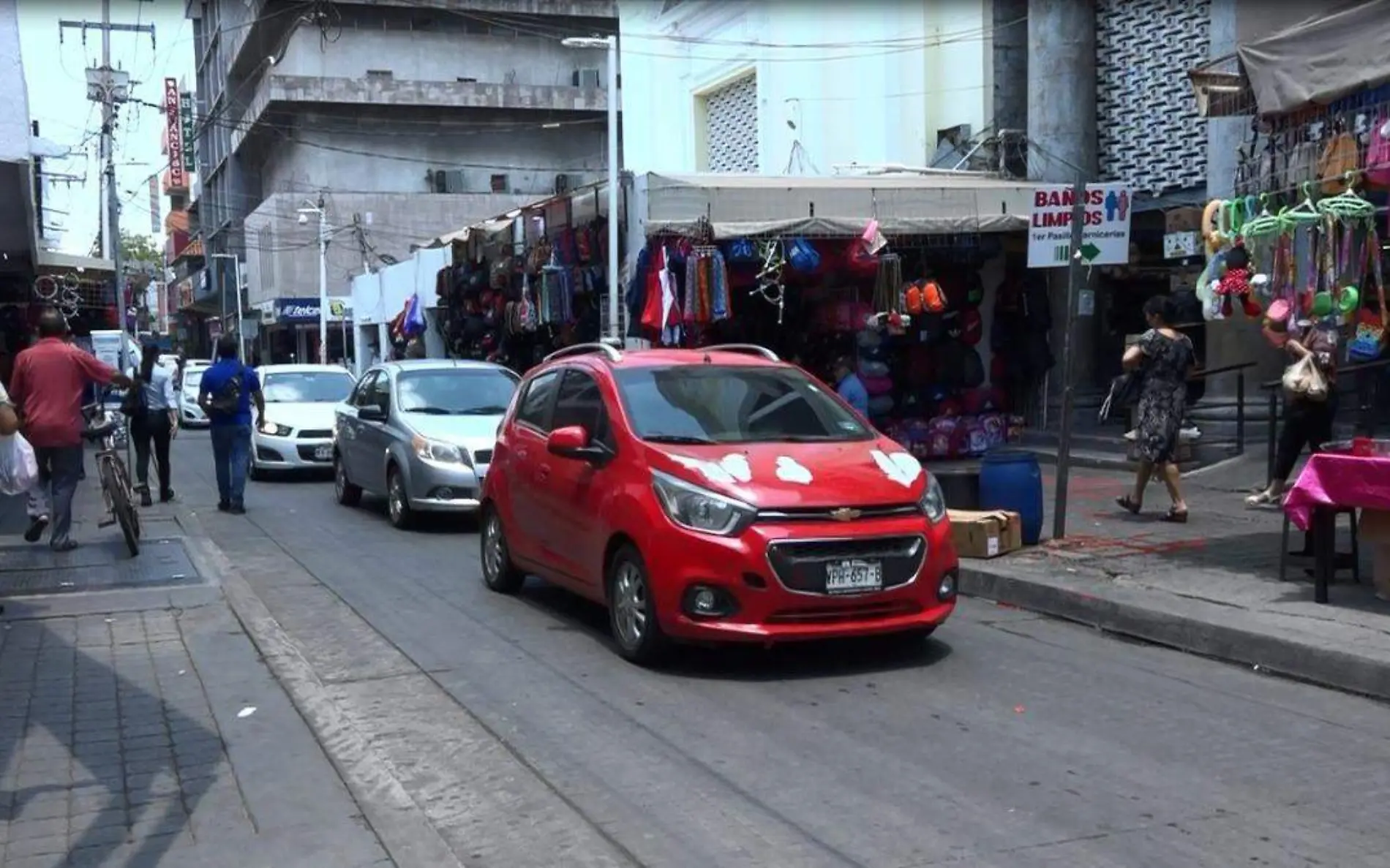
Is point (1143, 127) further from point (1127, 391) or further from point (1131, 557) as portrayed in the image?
point (1131, 557)

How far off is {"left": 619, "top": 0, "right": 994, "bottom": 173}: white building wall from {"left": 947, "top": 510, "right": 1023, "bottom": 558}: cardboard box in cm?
1180

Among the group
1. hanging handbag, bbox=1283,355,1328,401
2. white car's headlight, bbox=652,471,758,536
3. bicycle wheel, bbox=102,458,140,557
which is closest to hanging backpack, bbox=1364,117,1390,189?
hanging handbag, bbox=1283,355,1328,401

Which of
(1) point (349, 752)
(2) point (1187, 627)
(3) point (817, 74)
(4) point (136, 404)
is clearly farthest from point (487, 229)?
(1) point (349, 752)

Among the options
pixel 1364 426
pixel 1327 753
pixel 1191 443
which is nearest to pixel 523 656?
pixel 1327 753

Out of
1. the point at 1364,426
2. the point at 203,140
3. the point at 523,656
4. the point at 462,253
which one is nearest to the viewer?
the point at 523,656

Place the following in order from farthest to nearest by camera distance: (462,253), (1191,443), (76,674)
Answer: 1. (462,253)
2. (1191,443)
3. (76,674)

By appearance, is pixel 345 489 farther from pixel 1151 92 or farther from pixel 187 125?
pixel 187 125

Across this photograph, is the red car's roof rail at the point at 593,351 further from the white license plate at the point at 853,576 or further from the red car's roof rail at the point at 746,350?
the white license plate at the point at 853,576

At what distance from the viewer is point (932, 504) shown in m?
7.84

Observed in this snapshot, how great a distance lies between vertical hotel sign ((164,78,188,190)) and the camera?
71.4m

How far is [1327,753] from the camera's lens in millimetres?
6070

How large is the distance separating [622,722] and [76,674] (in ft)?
10.2

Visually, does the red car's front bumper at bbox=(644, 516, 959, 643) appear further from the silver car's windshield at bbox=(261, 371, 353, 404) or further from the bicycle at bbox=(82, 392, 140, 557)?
Result: the silver car's windshield at bbox=(261, 371, 353, 404)

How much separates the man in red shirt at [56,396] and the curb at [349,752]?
6.49 ft
